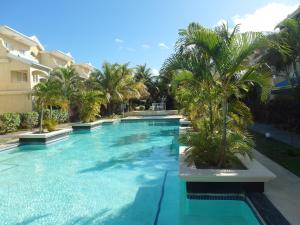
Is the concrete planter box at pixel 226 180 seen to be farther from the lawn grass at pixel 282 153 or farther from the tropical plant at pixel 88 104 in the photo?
the tropical plant at pixel 88 104

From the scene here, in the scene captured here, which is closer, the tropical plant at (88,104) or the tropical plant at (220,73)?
the tropical plant at (220,73)

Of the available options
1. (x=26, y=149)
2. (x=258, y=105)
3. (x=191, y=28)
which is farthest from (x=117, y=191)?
(x=258, y=105)

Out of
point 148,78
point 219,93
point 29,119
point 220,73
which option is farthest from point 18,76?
point 220,73

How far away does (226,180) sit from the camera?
22.2 feet

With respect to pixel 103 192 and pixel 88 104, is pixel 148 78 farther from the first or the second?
pixel 103 192

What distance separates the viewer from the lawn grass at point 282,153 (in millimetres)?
8775

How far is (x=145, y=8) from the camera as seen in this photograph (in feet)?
65.7

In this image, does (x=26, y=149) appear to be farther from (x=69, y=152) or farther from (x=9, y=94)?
(x=9, y=94)

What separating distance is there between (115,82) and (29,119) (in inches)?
536

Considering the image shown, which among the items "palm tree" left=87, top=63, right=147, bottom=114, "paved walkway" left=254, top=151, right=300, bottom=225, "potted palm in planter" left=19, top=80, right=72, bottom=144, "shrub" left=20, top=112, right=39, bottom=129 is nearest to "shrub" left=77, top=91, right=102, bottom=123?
"shrub" left=20, top=112, right=39, bottom=129

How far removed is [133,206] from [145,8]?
615 inches

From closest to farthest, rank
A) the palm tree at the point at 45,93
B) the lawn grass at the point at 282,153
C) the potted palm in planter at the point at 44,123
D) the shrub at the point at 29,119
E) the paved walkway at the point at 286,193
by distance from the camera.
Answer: the paved walkway at the point at 286,193, the lawn grass at the point at 282,153, the potted palm in planter at the point at 44,123, the palm tree at the point at 45,93, the shrub at the point at 29,119

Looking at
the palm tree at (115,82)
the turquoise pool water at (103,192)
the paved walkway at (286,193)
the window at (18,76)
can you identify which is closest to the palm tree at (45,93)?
the turquoise pool water at (103,192)

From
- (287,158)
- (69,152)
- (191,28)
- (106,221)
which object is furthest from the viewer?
(69,152)
